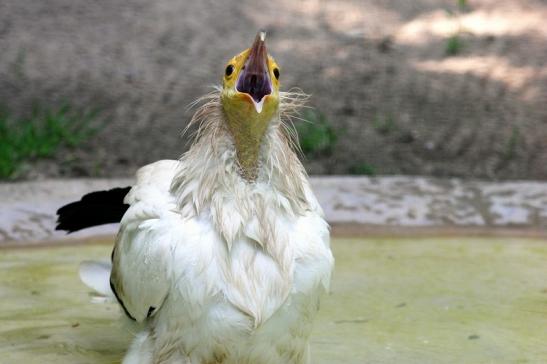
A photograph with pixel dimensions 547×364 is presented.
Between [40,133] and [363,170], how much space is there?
7.60 ft

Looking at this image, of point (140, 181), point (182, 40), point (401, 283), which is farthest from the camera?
point (182, 40)

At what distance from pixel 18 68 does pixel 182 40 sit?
4.76 feet

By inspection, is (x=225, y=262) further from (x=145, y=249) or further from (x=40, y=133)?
(x=40, y=133)

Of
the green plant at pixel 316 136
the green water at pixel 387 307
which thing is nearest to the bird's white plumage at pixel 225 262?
the green water at pixel 387 307

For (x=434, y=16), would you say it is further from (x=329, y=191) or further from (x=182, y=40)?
(x=329, y=191)

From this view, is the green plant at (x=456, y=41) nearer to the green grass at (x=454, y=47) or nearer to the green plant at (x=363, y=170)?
the green grass at (x=454, y=47)

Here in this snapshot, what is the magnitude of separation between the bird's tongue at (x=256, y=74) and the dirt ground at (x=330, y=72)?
3575mm

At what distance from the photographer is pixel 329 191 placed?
18.4ft

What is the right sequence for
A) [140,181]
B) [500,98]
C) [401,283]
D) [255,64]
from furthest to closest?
[500,98] < [401,283] < [140,181] < [255,64]

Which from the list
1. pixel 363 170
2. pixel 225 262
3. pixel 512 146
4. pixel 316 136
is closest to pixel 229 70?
pixel 225 262

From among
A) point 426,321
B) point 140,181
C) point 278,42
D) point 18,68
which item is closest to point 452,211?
point 426,321

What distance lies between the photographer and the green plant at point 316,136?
23.1ft

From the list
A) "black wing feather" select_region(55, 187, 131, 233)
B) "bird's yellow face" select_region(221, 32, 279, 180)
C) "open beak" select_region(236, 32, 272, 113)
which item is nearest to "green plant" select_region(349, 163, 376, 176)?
"black wing feather" select_region(55, 187, 131, 233)

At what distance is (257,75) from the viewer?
3037 millimetres
